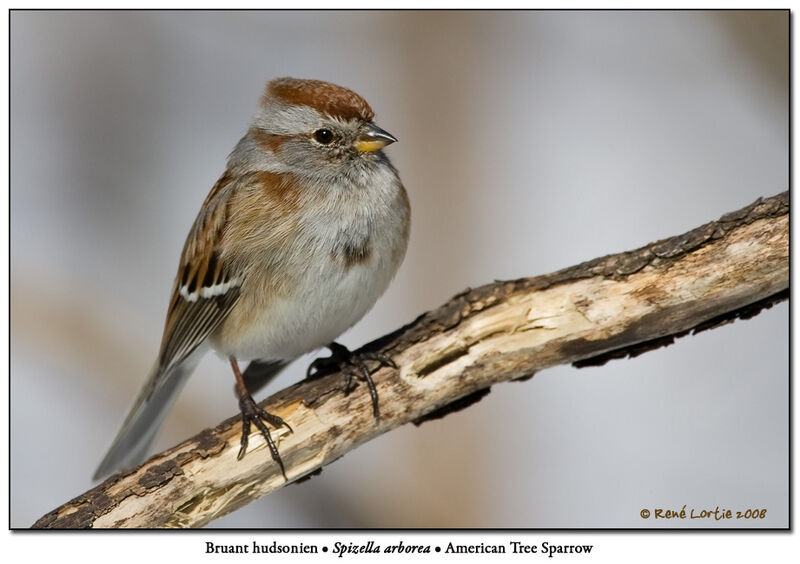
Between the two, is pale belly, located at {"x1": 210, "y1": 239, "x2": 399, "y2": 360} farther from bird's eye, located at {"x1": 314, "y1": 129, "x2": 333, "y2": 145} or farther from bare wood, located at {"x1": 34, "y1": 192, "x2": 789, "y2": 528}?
bird's eye, located at {"x1": 314, "y1": 129, "x2": 333, "y2": 145}

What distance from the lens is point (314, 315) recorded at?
350 cm

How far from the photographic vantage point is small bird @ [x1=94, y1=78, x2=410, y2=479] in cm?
348

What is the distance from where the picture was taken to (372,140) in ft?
12.1

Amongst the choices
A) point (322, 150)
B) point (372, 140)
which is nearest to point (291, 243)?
point (322, 150)

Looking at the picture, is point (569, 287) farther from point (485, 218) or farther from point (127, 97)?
point (127, 97)

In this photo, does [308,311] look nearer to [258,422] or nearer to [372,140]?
[258,422]

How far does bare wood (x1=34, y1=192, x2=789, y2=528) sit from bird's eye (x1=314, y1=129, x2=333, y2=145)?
0.95 metres

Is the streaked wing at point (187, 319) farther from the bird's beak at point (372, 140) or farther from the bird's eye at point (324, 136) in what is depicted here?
the bird's beak at point (372, 140)

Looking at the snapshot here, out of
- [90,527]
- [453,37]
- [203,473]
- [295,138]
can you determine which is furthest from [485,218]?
[90,527]

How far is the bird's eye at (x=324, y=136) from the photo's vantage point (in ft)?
12.2

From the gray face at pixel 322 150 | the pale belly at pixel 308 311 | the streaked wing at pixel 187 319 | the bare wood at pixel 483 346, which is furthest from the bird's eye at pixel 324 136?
the bare wood at pixel 483 346

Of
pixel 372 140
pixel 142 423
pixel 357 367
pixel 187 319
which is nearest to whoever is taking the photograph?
pixel 357 367

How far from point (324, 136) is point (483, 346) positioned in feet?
4.04

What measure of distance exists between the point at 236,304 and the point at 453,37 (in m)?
2.76
